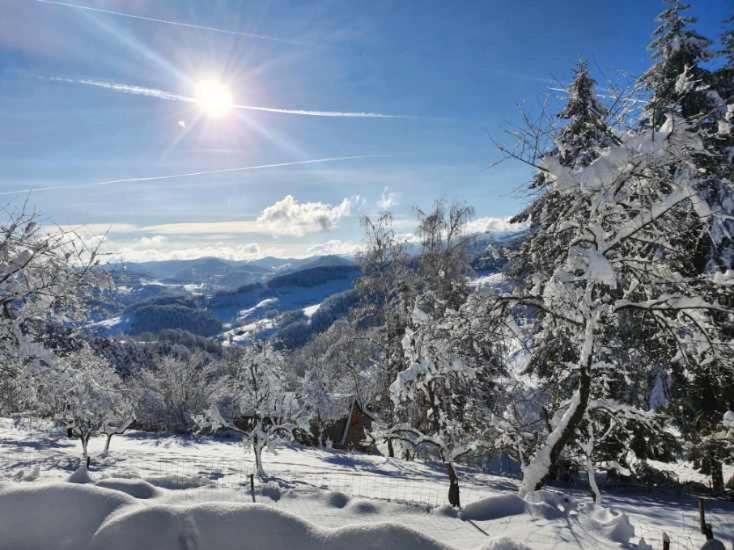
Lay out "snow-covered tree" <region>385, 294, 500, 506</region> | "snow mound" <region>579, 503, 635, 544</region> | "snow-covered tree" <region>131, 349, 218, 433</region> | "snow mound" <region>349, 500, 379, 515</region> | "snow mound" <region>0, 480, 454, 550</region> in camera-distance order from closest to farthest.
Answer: "snow mound" <region>0, 480, 454, 550</region> < "snow mound" <region>579, 503, 635, 544</region> < "snow mound" <region>349, 500, 379, 515</region> < "snow-covered tree" <region>385, 294, 500, 506</region> < "snow-covered tree" <region>131, 349, 218, 433</region>

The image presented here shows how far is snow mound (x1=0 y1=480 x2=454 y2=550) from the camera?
4.23 m

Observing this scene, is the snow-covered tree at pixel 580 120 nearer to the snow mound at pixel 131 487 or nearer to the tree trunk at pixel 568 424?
the tree trunk at pixel 568 424

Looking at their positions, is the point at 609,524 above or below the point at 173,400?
above

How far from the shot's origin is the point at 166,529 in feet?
14.2

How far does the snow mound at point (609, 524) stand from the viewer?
527 cm

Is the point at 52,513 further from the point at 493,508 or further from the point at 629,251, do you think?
the point at 629,251

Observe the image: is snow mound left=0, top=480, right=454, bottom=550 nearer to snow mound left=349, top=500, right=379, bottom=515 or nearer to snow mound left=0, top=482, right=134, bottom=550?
snow mound left=0, top=482, right=134, bottom=550

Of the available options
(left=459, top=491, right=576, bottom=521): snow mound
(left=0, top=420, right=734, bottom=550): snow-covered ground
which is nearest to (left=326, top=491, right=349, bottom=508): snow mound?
(left=0, top=420, right=734, bottom=550): snow-covered ground

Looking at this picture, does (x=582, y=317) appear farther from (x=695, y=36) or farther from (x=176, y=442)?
(x=176, y=442)

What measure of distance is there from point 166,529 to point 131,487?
74.0 inches

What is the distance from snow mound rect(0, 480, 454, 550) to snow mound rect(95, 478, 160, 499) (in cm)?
115

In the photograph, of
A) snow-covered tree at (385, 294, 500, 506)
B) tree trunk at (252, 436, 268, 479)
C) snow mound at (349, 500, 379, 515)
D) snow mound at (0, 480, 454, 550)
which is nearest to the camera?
snow mound at (0, 480, 454, 550)

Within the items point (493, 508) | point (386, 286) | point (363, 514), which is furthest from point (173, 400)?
point (493, 508)

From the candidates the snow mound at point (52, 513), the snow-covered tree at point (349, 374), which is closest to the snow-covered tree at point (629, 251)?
the snow-covered tree at point (349, 374)
